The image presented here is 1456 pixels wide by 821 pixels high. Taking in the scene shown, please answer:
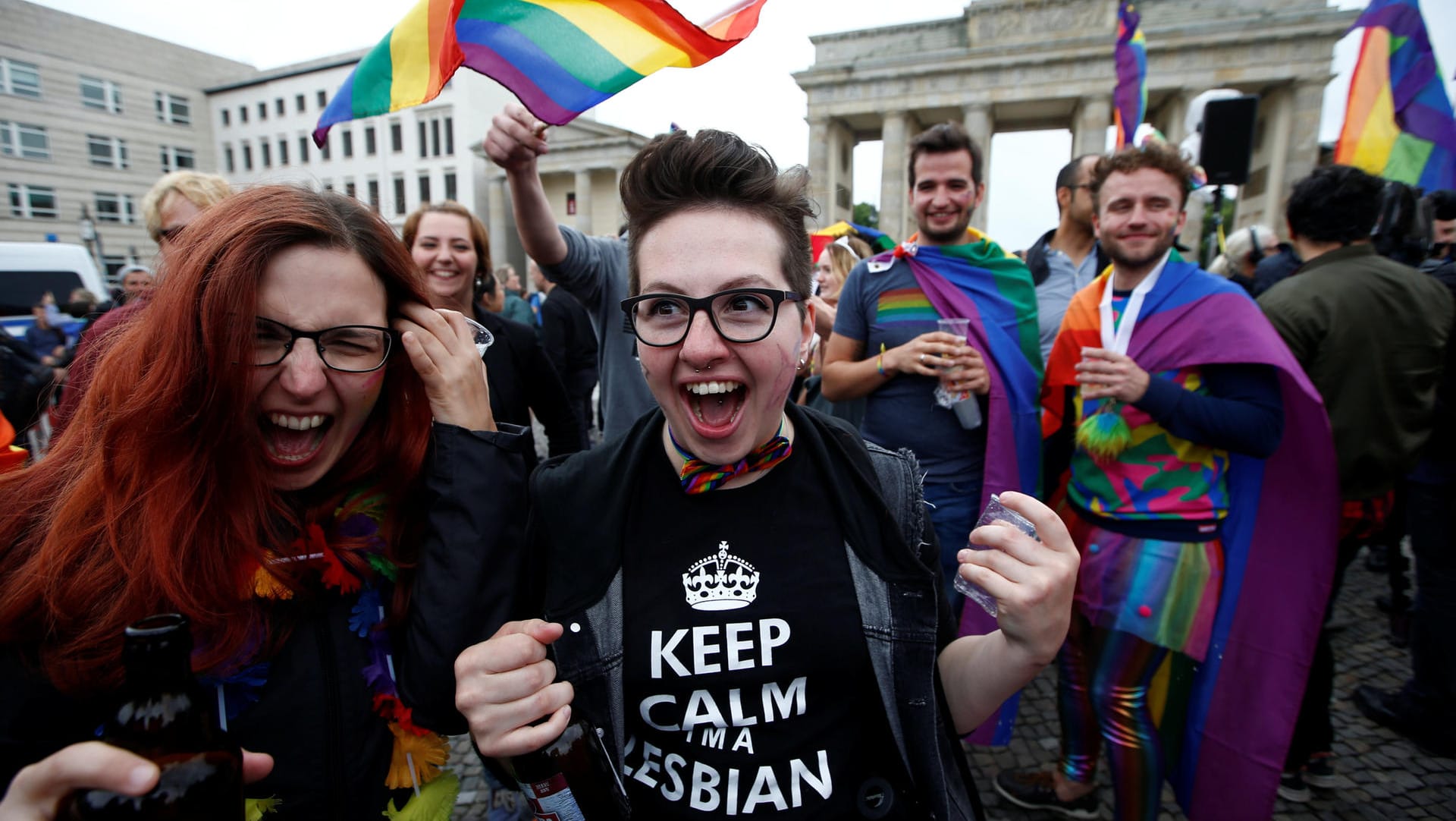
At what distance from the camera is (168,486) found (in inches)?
46.7

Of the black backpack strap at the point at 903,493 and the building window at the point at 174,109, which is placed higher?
the building window at the point at 174,109

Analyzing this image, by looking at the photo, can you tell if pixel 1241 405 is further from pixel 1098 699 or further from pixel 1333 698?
pixel 1333 698

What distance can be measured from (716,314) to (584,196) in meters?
43.7

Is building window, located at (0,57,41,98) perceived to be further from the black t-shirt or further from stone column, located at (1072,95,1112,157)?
stone column, located at (1072,95,1112,157)

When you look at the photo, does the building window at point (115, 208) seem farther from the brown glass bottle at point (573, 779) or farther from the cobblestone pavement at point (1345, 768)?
the brown glass bottle at point (573, 779)

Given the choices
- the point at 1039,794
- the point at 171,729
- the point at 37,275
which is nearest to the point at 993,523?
the point at 171,729

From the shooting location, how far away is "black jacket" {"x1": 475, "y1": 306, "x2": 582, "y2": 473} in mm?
2955

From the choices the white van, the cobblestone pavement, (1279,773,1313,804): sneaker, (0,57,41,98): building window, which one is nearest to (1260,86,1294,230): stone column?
the cobblestone pavement

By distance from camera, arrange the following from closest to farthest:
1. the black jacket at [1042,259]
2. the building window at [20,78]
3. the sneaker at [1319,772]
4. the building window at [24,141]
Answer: the sneaker at [1319,772] → the black jacket at [1042,259] → the building window at [20,78] → the building window at [24,141]

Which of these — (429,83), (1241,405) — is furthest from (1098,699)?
(429,83)

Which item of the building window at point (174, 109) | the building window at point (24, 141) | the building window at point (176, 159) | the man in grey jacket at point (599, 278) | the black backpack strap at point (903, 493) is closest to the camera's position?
the black backpack strap at point (903, 493)

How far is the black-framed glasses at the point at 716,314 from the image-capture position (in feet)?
4.30

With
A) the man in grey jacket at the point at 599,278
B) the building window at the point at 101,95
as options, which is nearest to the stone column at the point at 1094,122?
the man in grey jacket at the point at 599,278

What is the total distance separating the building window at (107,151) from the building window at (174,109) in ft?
15.0
